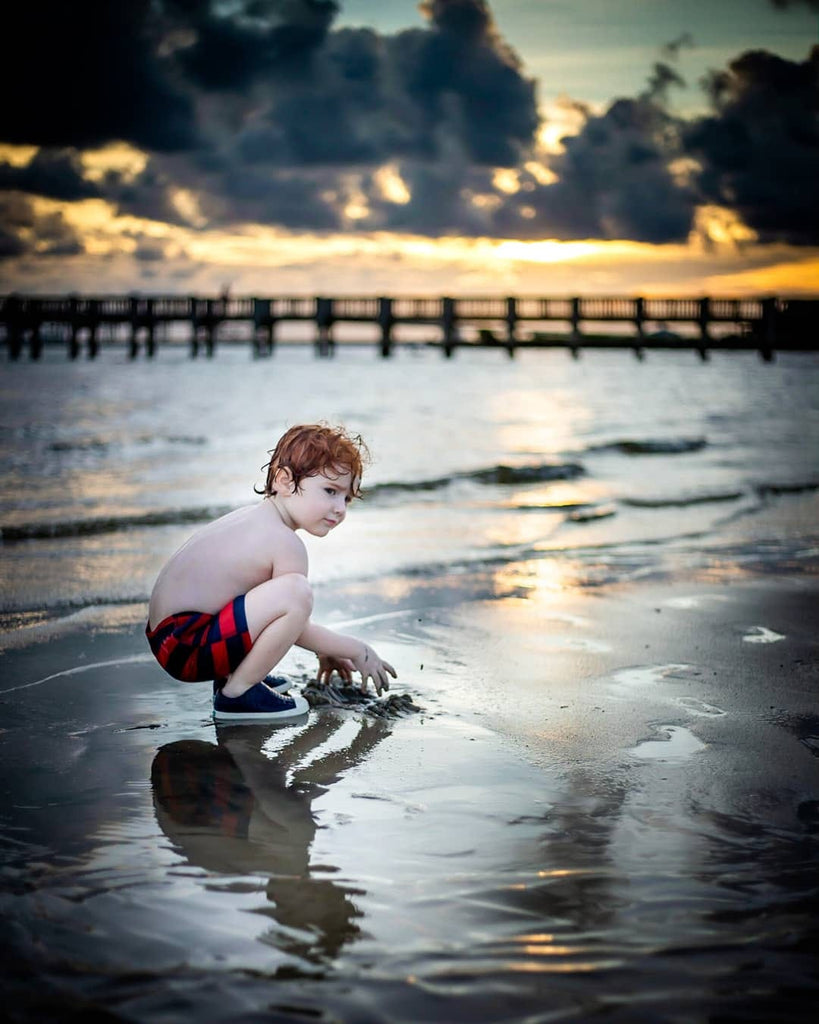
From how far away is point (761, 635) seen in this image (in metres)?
4.07

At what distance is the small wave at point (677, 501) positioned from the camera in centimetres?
793

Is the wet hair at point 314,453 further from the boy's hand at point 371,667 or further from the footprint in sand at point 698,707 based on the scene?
the footprint in sand at point 698,707

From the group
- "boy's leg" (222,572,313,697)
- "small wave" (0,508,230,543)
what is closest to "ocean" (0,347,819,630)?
"small wave" (0,508,230,543)

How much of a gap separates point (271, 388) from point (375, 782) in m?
22.9

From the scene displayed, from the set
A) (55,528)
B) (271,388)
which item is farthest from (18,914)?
(271,388)

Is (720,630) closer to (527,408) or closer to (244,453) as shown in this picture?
(244,453)

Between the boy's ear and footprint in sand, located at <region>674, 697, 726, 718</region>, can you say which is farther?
footprint in sand, located at <region>674, 697, 726, 718</region>

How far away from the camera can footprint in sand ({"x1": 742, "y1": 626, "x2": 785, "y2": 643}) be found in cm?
399

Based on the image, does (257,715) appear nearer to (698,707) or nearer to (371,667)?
(371,667)

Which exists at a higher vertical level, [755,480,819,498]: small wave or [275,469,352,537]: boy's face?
[275,469,352,537]: boy's face

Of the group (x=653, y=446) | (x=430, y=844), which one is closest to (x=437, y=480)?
(x=653, y=446)

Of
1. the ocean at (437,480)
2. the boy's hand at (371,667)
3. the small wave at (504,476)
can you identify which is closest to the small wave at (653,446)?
the ocean at (437,480)

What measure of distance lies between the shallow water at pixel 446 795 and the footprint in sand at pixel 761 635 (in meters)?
0.02

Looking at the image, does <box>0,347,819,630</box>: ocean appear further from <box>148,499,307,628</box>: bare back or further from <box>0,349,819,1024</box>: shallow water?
<box>148,499,307,628</box>: bare back
